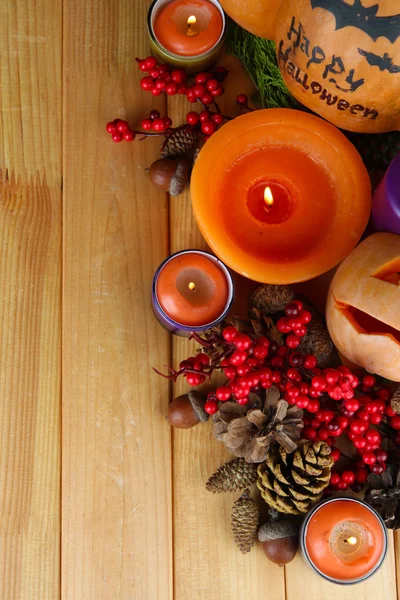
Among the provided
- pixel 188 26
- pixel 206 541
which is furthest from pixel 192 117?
pixel 206 541

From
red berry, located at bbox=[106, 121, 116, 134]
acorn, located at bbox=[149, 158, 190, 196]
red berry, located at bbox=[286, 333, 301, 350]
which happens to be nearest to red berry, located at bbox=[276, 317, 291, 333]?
red berry, located at bbox=[286, 333, 301, 350]

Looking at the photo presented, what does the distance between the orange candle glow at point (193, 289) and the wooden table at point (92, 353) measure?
0.07m

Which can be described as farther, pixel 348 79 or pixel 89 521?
pixel 89 521

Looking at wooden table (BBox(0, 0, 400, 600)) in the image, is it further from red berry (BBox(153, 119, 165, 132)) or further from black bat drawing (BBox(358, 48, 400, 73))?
A: black bat drawing (BBox(358, 48, 400, 73))

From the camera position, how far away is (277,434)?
0.76 metres

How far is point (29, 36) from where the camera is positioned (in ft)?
2.90

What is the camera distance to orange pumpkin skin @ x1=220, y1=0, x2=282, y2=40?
0.72 metres

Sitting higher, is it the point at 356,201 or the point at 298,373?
the point at 356,201

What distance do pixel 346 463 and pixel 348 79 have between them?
1.54ft

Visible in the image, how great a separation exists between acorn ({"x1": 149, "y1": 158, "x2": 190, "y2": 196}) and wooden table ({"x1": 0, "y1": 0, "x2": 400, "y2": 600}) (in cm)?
3

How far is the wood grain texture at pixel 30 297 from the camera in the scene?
0.82 meters

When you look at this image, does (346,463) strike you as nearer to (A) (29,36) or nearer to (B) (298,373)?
(B) (298,373)

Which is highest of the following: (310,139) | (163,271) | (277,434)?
(310,139)

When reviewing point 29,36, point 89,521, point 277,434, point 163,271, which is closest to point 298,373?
point 277,434
